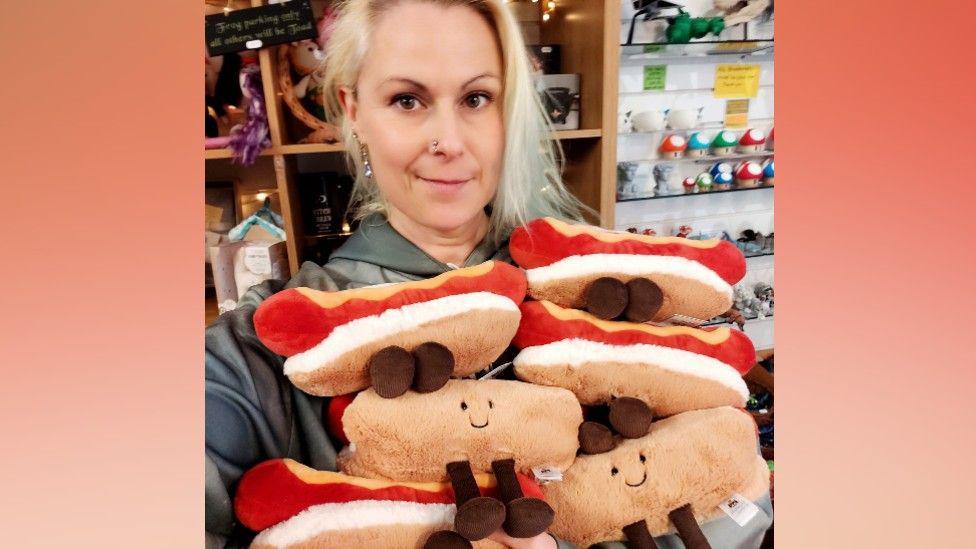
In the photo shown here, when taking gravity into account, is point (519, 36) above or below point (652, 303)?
above

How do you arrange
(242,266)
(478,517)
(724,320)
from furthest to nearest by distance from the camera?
(724,320) → (242,266) → (478,517)

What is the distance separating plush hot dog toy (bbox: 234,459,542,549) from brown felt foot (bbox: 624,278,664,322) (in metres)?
0.21

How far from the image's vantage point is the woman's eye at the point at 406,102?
0.61 m

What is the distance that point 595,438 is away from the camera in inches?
25.3

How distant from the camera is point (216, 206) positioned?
0.65 metres

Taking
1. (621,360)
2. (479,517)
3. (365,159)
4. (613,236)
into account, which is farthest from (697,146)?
A: (479,517)

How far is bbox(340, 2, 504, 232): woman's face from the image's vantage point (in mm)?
595

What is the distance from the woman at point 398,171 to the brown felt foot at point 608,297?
0.14 metres

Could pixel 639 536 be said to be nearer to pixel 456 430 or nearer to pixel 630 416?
pixel 630 416

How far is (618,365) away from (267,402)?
366mm

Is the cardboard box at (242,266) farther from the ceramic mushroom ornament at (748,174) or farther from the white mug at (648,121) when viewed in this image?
the ceramic mushroom ornament at (748,174)
